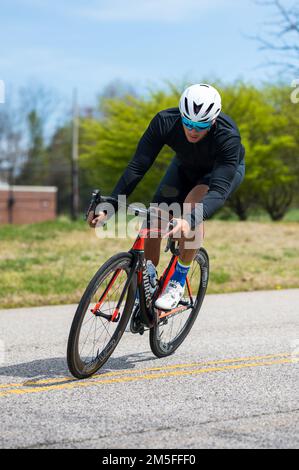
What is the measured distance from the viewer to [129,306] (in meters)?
5.21

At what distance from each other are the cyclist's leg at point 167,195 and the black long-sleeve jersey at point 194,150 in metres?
0.29

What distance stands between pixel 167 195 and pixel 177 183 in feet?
0.73

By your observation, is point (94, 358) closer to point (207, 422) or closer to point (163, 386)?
point (163, 386)

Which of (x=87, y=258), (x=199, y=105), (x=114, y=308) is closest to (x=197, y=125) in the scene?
(x=199, y=105)

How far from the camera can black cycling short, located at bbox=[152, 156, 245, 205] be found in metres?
5.73

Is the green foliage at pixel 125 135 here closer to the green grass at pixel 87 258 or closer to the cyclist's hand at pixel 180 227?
the green grass at pixel 87 258

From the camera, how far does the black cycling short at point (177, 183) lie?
5.73m

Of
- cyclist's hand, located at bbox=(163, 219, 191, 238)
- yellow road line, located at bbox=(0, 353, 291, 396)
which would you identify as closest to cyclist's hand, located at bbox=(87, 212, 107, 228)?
cyclist's hand, located at bbox=(163, 219, 191, 238)

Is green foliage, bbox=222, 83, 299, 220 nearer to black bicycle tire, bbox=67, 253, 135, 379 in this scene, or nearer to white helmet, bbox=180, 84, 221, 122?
white helmet, bbox=180, 84, 221, 122

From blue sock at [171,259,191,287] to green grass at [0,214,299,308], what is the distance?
123 mm

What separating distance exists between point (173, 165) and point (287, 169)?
21.8 metres

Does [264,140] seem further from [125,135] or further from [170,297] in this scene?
[170,297]

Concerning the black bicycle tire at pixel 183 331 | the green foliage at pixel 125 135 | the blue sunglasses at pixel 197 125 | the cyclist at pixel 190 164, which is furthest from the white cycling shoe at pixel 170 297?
the green foliage at pixel 125 135

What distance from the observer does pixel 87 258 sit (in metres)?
13.2
